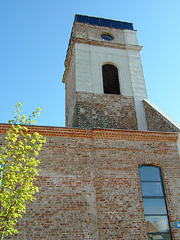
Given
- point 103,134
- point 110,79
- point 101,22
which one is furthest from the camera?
point 101,22

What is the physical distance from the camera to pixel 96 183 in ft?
32.6

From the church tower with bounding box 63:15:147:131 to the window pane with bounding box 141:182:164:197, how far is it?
3764 millimetres

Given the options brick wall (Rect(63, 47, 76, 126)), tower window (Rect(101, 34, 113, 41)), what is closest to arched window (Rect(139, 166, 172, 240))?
brick wall (Rect(63, 47, 76, 126))

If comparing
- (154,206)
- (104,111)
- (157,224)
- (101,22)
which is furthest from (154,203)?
(101,22)

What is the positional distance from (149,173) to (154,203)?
115 cm

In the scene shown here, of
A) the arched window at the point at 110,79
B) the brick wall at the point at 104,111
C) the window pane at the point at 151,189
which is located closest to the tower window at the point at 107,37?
the arched window at the point at 110,79

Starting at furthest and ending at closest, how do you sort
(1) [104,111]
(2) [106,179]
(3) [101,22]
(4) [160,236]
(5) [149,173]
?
(3) [101,22], (1) [104,111], (5) [149,173], (2) [106,179], (4) [160,236]

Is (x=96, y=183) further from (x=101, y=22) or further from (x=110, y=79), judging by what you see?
(x=101, y=22)

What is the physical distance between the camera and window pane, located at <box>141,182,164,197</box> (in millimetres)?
10305

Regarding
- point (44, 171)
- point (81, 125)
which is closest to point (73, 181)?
point (44, 171)

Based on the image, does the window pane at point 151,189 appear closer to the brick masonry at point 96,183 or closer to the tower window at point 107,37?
the brick masonry at point 96,183

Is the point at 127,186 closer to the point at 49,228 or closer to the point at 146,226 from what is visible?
the point at 146,226

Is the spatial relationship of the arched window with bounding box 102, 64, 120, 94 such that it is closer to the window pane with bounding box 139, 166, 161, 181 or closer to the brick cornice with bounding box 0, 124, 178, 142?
the brick cornice with bounding box 0, 124, 178, 142

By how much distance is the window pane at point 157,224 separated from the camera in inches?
379
